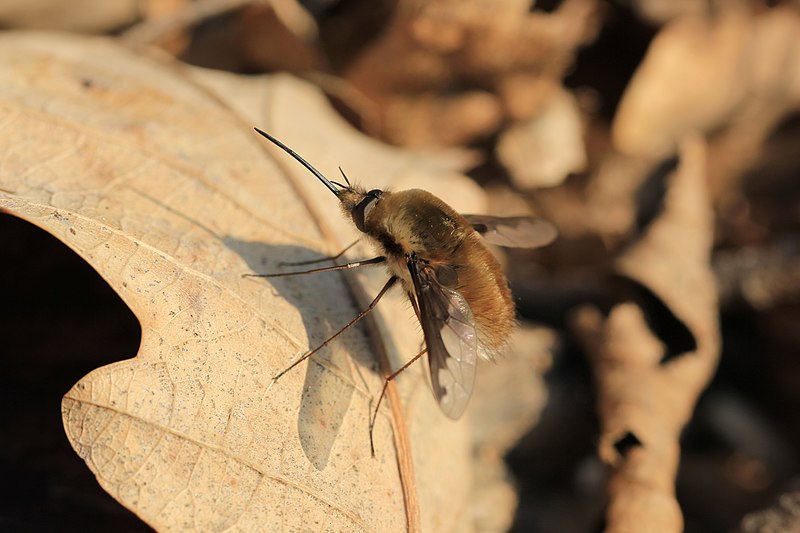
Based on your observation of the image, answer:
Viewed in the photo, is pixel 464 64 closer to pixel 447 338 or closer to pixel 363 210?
pixel 363 210

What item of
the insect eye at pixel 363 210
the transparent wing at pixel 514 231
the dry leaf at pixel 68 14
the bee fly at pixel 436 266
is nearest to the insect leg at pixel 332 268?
the bee fly at pixel 436 266

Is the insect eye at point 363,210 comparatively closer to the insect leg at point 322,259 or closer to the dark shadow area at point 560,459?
the insect leg at point 322,259

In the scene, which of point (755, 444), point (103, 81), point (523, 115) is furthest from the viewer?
point (523, 115)

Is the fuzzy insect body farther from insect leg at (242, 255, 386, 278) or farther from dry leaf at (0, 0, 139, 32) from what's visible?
dry leaf at (0, 0, 139, 32)

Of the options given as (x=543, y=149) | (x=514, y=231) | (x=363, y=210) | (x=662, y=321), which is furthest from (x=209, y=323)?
(x=543, y=149)

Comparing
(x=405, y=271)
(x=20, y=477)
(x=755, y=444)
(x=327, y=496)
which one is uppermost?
(x=405, y=271)

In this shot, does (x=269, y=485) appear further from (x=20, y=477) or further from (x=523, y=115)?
(x=523, y=115)

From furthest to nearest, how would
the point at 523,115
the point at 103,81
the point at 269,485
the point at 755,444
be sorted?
the point at 523,115, the point at 755,444, the point at 103,81, the point at 269,485

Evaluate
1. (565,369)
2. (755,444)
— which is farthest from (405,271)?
(755,444)
